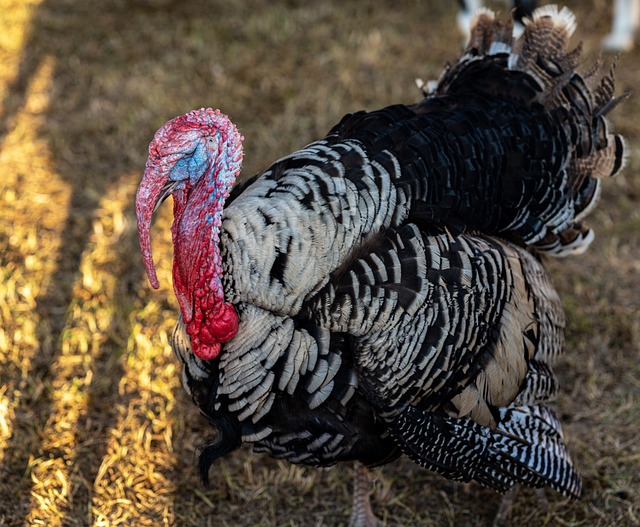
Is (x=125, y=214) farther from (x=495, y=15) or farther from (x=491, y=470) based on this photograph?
(x=491, y=470)

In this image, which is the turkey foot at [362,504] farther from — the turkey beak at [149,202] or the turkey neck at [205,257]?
the turkey beak at [149,202]

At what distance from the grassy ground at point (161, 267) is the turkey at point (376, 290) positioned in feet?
2.28

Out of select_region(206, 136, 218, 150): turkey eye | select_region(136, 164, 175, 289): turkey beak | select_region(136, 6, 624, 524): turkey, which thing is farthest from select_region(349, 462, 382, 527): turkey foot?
select_region(206, 136, 218, 150): turkey eye

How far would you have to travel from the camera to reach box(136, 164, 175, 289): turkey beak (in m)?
2.64

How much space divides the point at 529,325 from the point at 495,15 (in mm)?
1552

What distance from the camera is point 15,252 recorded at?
4.93 m

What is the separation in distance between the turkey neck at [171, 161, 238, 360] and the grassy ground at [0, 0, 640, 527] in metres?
1.18

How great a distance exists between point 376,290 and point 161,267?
2.41 metres

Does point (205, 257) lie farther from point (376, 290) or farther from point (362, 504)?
point (362, 504)

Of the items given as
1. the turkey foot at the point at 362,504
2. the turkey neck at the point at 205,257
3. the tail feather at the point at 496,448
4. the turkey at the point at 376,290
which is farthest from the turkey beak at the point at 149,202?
the turkey foot at the point at 362,504

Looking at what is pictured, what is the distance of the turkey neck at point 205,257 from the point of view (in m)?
2.69

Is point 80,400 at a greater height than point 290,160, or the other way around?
point 290,160

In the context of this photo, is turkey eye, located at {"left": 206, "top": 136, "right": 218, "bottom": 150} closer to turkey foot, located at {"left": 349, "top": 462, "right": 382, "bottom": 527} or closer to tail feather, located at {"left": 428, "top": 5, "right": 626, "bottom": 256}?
tail feather, located at {"left": 428, "top": 5, "right": 626, "bottom": 256}

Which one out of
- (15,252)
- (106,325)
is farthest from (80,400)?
(15,252)
